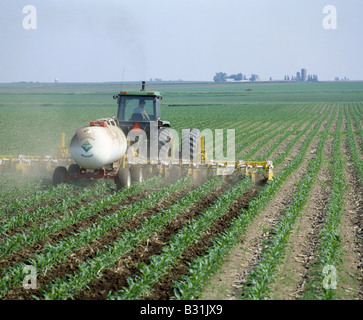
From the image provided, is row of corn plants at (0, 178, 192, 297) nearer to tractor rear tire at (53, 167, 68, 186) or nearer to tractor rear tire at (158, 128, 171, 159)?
tractor rear tire at (53, 167, 68, 186)

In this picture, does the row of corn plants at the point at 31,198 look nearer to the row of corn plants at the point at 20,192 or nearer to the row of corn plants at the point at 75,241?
the row of corn plants at the point at 20,192

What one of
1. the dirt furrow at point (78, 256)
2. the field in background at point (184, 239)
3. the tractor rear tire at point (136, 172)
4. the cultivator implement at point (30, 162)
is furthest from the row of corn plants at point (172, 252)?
the cultivator implement at point (30, 162)

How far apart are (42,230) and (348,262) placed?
529 centimetres

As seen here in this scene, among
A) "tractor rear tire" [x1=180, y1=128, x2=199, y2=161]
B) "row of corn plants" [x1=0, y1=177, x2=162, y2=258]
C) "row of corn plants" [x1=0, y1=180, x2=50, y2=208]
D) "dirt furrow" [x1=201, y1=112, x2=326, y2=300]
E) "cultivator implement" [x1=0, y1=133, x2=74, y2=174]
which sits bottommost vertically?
"dirt furrow" [x1=201, y1=112, x2=326, y2=300]

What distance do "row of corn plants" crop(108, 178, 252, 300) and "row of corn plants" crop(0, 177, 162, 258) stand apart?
6.98 ft

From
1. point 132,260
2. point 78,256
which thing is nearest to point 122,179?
point 78,256

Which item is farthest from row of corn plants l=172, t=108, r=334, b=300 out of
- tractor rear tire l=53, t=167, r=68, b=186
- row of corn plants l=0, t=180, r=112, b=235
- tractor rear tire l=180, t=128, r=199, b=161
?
tractor rear tire l=53, t=167, r=68, b=186

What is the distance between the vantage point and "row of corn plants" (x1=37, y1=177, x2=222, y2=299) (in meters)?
6.45

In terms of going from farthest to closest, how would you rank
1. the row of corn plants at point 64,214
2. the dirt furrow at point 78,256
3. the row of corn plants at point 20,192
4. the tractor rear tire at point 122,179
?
the tractor rear tire at point 122,179 < the row of corn plants at point 20,192 < the row of corn plants at point 64,214 < the dirt furrow at point 78,256

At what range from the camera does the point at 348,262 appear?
8.06 m

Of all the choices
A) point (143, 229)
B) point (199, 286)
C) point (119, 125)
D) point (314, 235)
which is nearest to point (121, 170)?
point (119, 125)

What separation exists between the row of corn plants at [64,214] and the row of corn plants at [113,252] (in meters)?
0.90

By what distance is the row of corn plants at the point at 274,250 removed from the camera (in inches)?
263
